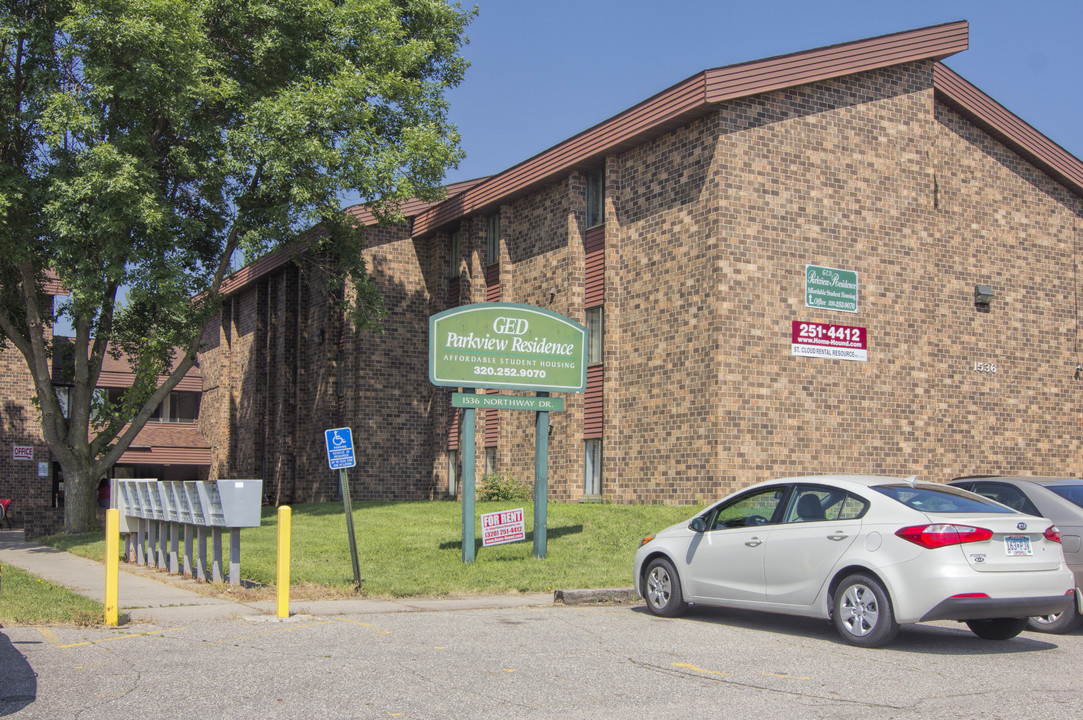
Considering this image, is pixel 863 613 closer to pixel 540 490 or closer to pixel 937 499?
pixel 937 499

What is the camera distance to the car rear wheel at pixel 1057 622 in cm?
1016

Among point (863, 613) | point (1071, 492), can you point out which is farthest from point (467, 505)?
point (1071, 492)

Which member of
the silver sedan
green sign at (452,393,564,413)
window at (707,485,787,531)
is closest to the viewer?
the silver sedan

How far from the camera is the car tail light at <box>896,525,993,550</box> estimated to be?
870cm

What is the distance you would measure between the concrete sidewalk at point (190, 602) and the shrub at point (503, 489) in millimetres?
11416

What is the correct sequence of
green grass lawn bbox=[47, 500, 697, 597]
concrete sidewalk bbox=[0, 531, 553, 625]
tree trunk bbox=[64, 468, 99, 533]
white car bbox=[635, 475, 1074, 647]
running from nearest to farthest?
white car bbox=[635, 475, 1074, 647]
concrete sidewalk bbox=[0, 531, 553, 625]
green grass lawn bbox=[47, 500, 697, 597]
tree trunk bbox=[64, 468, 99, 533]

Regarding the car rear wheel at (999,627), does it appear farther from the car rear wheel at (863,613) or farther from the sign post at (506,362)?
the sign post at (506,362)

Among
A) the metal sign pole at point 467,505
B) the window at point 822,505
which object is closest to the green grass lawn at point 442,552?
the metal sign pole at point 467,505

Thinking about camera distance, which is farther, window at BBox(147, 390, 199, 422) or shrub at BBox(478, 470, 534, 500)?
window at BBox(147, 390, 199, 422)

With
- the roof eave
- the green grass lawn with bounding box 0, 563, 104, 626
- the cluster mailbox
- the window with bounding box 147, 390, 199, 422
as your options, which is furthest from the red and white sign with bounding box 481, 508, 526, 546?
the window with bounding box 147, 390, 199, 422

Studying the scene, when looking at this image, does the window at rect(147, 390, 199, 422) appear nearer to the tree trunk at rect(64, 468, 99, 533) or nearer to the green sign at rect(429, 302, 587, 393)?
the tree trunk at rect(64, 468, 99, 533)

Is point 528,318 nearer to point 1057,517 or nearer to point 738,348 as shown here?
point 738,348

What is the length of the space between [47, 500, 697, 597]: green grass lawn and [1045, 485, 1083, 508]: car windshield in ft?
17.6

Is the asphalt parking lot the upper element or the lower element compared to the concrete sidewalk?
upper
